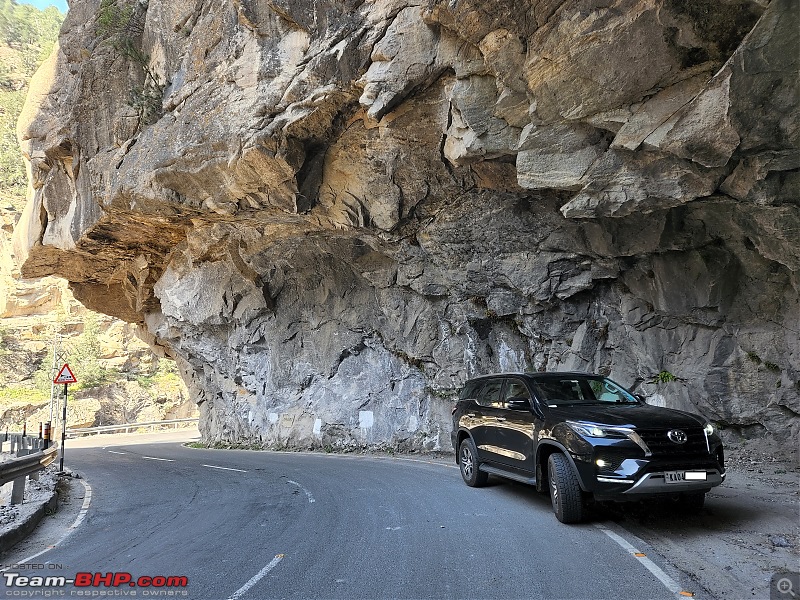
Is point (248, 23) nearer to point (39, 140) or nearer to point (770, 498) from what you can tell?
point (39, 140)

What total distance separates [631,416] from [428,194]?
940cm

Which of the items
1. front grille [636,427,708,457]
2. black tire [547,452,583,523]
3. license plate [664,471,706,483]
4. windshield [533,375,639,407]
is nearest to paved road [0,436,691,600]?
black tire [547,452,583,523]

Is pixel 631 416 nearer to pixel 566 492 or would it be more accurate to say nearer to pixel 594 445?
pixel 594 445

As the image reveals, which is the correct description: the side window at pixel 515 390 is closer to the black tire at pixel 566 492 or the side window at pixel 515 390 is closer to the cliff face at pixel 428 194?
the black tire at pixel 566 492

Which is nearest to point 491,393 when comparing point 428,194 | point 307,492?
point 307,492

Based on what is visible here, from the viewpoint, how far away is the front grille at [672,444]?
605cm

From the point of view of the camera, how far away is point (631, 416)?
6.44m

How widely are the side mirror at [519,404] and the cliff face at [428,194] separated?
429 centimetres

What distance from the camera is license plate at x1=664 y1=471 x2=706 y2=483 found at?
5.99 meters

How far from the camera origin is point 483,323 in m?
16.4

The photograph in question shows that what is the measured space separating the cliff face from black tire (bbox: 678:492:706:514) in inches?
184

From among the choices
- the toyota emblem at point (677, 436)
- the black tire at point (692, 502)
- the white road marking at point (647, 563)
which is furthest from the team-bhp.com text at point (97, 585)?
the black tire at point (692, 502)

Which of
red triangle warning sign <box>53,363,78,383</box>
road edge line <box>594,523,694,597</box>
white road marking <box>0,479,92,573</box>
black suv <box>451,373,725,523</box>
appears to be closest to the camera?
road edge line <box>594,523,694,597</box>

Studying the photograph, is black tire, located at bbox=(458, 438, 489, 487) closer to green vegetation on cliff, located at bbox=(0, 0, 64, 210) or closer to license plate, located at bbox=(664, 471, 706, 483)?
license plate, located at bbox=(664, 471, 706, 483)
